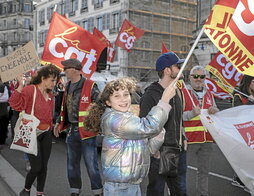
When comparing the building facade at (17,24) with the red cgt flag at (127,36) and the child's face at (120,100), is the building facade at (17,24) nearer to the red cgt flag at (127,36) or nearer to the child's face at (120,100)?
the red cgt flag at (127,36)

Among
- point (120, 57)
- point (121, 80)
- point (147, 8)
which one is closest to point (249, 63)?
point (121, 80)

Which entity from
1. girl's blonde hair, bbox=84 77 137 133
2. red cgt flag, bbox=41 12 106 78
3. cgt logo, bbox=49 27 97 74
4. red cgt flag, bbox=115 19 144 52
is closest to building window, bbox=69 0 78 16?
red cgt flag, bbox=115 19 144 52

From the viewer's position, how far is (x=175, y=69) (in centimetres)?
340

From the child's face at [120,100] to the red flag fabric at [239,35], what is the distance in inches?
41.8

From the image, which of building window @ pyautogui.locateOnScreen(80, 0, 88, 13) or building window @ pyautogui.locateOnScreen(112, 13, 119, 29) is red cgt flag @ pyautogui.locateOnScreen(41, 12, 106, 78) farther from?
building window @ pyautogui.locateOnScreen(80, 0, 88, 13)

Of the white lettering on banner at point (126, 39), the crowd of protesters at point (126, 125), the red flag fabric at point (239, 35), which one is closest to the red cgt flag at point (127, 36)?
the white lettering on banner at point (126, 39)

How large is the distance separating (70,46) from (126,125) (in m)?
3.66

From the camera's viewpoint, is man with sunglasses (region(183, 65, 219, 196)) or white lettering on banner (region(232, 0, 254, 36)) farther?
man with sunglasses (region(183, 65, 219, 196))

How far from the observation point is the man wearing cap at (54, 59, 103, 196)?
4344 millimetres

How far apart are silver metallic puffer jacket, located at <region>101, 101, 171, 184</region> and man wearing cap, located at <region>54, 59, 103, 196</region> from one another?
5.69 feet

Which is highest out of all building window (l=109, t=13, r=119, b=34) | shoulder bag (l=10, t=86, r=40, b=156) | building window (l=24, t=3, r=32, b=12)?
building window (l=24, t=3, r=32, b=12)

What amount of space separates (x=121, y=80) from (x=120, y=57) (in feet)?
90.7

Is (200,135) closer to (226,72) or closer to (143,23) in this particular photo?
(226,72)

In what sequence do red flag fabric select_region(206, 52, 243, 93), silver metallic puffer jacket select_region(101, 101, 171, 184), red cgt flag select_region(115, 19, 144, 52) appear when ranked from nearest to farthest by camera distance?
silver metallic puffer jacket select_region(101, 101, 171, 184) < red flag fabric select_region(206, 52, 243, 93) < red cgt flag select_region(115, 19, 144, 52)
